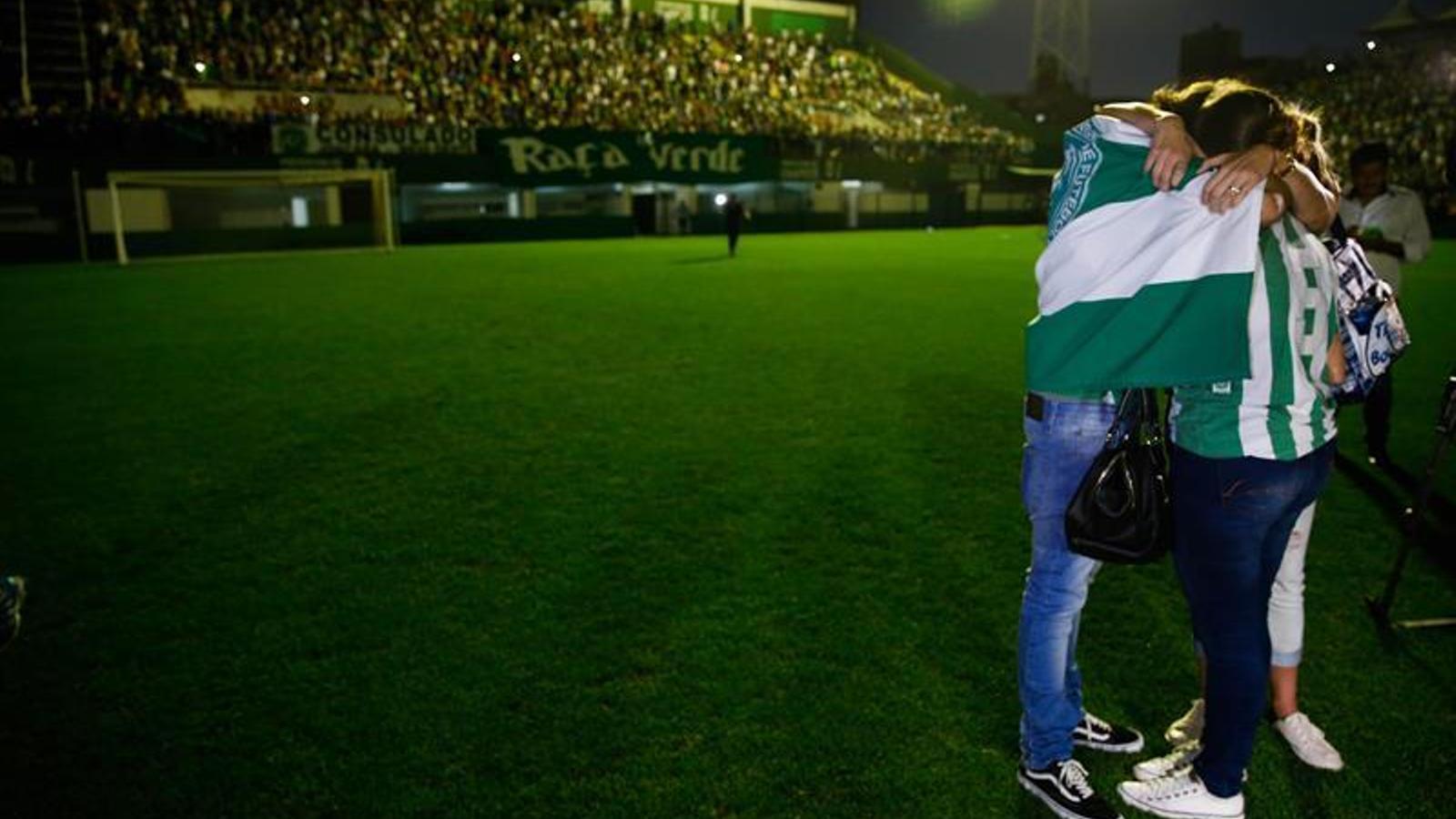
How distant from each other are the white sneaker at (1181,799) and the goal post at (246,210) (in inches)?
1016

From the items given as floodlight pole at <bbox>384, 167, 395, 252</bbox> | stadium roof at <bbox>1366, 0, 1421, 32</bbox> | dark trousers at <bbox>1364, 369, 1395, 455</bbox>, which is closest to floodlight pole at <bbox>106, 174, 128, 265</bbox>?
floodlight pole at <bbox>384, 167, 395, 252</bbox>

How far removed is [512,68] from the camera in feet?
122

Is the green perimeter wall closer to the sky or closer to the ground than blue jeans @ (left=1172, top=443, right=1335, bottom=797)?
closer to the sky

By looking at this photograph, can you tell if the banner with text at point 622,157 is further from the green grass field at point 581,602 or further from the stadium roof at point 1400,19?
the stadium roof at point 1400,19

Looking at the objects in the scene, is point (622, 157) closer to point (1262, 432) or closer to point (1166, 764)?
point (1166, 764)

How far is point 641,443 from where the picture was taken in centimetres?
697

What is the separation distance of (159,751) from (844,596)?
2728 millimetres

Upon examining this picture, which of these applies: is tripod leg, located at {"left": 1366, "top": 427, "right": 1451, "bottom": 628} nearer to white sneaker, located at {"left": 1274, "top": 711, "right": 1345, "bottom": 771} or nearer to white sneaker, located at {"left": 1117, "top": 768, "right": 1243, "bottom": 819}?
white sneaker, located at {"left": 1274, "top": 711, "right": 1345, "bottom": 771}

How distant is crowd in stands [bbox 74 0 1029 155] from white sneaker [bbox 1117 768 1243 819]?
29.8 m

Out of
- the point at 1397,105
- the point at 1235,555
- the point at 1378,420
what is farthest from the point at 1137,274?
the point at 1397,105

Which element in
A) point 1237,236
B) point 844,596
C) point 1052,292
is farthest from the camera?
point 844,596

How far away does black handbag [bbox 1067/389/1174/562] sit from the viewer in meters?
2.38

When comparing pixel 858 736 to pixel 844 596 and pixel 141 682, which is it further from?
pixel 141 682

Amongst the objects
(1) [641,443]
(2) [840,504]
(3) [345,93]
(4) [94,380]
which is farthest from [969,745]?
(3) [345,93]
